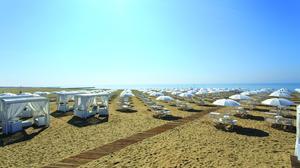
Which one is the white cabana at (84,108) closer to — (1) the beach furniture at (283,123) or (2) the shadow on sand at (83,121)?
(2) the shadow on sand at (83,121)

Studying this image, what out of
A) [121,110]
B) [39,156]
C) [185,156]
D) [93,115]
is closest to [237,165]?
A: [185,156]

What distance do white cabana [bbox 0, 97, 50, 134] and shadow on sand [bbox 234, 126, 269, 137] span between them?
1075cm

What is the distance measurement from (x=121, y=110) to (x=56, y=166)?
39.3 feet

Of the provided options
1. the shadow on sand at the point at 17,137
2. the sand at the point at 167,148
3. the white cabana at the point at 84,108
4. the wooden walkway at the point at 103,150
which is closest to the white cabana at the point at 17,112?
the shadow on sand at the point at 17,137

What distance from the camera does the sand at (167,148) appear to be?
6.70 meters

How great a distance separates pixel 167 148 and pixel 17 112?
27.1ft

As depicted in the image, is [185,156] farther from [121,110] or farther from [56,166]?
[121,110]

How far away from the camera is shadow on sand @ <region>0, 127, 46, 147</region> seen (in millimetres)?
8898

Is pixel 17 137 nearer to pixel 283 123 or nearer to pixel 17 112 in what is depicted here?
pixel 17 112

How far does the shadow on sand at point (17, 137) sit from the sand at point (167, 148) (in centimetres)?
34

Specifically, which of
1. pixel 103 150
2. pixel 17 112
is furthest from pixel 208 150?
pixel 17 112

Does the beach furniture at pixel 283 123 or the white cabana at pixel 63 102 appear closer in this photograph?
the beach furniture at pixel 283 123

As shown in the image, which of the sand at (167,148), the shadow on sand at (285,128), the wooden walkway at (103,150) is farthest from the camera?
the shadow on sand at (285,128)

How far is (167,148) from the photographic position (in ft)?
26.5
